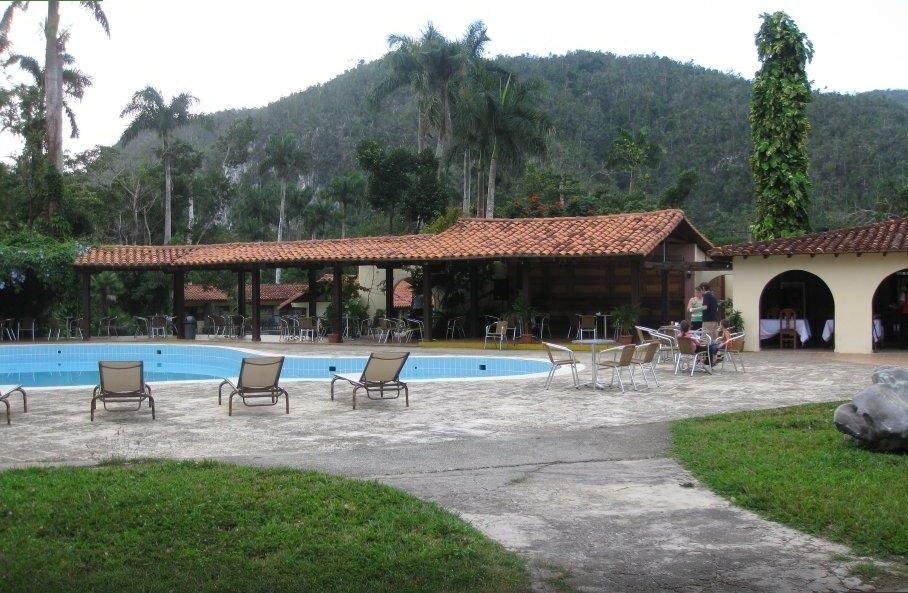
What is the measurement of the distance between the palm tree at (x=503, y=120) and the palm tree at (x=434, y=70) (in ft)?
12.2

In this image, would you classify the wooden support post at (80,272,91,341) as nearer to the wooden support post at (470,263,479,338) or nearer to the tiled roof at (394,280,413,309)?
the tiled roof at (394,280,413,309)

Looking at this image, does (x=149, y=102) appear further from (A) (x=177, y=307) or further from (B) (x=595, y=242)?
(B) (x=595, y=242)

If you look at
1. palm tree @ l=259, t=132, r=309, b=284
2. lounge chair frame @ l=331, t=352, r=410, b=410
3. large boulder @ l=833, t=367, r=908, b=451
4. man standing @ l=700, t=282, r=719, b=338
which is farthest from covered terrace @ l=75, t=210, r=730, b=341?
palm tree @ l=259, t=132, r=309, b=284

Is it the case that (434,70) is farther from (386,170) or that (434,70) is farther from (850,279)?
(850,279)

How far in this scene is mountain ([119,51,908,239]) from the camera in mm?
46906

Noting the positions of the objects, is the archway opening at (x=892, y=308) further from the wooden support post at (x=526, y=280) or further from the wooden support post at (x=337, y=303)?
the wooden support post at (x=337, y=303)

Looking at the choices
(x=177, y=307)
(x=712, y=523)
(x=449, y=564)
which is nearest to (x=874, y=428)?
(x=712, y=523)

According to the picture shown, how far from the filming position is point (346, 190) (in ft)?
187

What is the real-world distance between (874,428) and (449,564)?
13.9 ft

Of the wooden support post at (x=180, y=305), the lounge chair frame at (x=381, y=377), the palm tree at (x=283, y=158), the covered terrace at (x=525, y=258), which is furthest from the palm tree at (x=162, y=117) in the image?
the lounge chair frame at (x=381, y=377)

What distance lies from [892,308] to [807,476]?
1711 cm

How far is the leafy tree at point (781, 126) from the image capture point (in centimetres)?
2472

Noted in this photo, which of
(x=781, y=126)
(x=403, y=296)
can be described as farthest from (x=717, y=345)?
(x=403, y=296)

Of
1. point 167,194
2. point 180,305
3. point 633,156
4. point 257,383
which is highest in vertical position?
point 633,156
